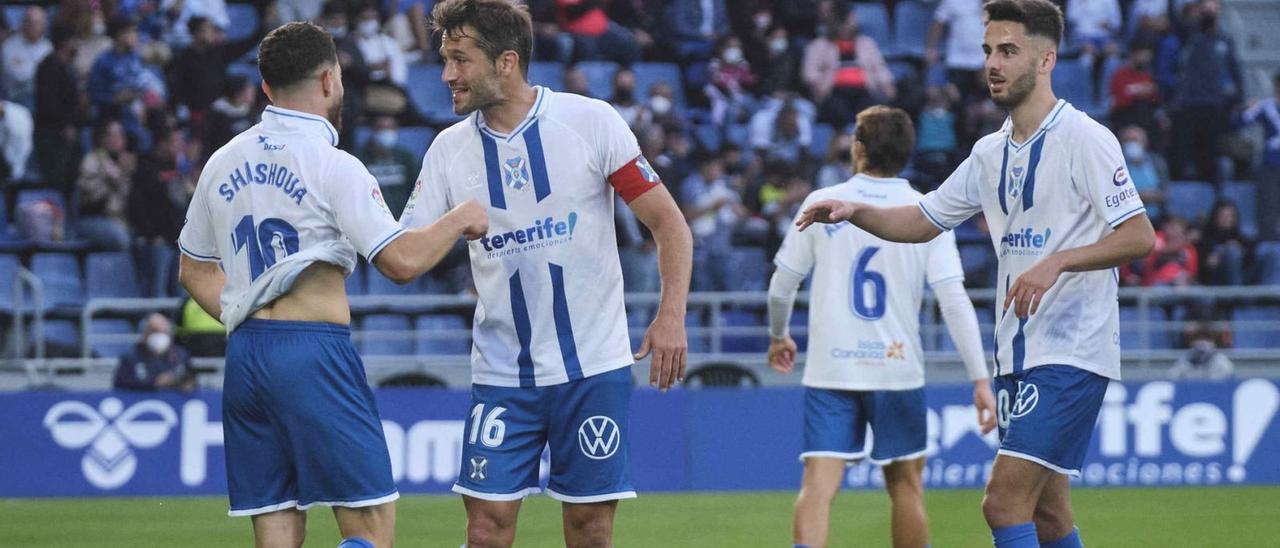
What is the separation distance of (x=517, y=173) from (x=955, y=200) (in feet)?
5.63

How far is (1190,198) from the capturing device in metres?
17.8

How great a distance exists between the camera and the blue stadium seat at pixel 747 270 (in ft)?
52.0

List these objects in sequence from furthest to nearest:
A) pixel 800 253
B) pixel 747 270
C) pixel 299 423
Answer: pixel 747 270
pixel 800 253
pixel 299 423

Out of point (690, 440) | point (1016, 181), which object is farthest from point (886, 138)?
point (690, 440)

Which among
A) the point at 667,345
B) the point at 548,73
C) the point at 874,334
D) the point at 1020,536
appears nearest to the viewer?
the point at 667,345

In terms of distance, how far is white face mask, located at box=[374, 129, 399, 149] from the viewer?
15.5 m

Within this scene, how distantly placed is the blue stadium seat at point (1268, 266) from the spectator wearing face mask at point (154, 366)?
387 inches

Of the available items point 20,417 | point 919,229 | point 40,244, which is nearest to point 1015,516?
point 919,229

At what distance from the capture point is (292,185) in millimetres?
5406

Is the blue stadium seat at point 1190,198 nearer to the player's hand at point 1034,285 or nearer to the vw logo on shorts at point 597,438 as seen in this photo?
the player's hand at point 1034,285

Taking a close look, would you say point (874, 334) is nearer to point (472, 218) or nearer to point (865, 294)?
point (865, 294)

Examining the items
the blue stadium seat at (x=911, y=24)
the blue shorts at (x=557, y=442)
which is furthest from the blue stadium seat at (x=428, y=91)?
the blue shorts at (x=557, y=442)

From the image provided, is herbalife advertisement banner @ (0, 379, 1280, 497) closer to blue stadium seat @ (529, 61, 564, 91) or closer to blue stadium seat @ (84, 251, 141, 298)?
blue stadium seat @ (84, 251, 141, 298)

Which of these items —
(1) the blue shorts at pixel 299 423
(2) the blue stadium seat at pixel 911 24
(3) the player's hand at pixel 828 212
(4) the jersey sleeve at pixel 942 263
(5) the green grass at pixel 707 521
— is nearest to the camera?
(1) the blue shorts at pixel 299 423
